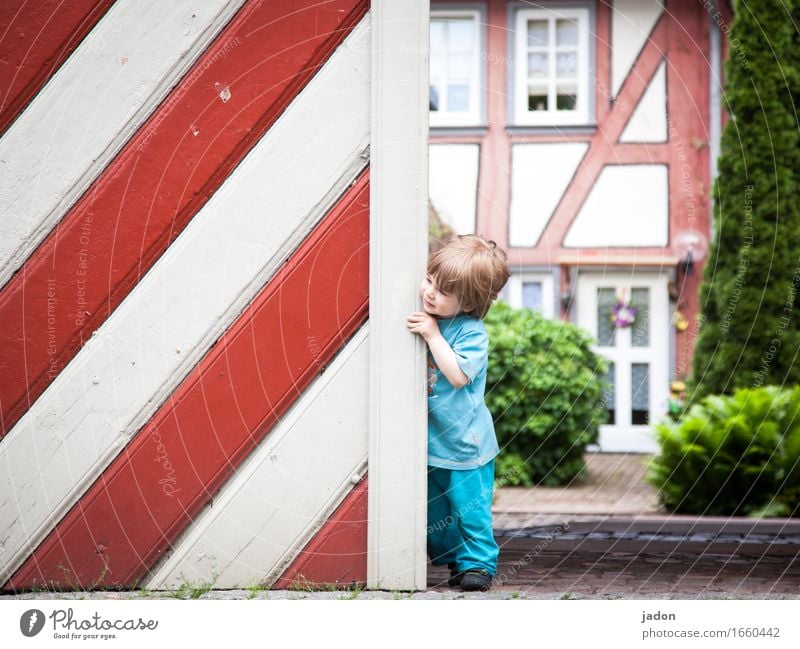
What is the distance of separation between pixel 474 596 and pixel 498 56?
291 inches

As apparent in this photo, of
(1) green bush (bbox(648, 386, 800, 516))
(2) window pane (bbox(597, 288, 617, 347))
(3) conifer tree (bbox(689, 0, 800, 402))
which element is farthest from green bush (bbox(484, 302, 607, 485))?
(2) window pane (bbox(597, 288, 617, 347))

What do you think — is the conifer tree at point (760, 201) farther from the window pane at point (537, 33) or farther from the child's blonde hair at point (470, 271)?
the child's blonde hair at point (470, 271)

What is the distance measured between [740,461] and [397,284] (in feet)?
9.76

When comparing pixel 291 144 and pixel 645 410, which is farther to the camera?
pixel 645 410

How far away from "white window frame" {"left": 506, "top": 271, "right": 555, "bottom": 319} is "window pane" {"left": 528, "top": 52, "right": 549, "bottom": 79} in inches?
72.5

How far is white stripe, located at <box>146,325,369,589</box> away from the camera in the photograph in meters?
2.65

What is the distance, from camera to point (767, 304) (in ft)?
21.7

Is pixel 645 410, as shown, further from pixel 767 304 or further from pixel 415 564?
pixel 415 564

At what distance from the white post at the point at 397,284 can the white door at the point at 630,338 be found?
261 inches

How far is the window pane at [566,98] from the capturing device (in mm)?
9180

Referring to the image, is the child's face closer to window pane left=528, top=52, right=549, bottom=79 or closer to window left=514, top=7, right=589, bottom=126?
window left=514, top=7, right=589, bottom=126

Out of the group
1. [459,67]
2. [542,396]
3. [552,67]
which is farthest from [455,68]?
[542,396]

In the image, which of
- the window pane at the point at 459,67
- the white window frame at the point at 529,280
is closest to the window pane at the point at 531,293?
the white window frame at the point at 529,280

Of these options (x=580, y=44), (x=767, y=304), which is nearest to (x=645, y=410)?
(x=767, y=304)
